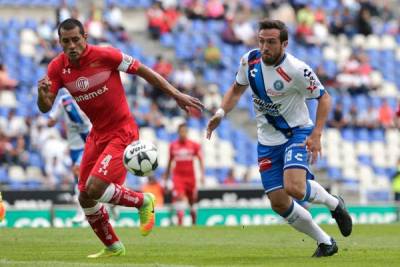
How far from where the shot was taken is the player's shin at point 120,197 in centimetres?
1248

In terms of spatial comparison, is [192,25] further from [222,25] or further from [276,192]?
[276,192]

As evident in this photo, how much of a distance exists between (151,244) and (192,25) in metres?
19.2

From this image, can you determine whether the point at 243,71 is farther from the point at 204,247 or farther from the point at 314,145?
the point at 204,247

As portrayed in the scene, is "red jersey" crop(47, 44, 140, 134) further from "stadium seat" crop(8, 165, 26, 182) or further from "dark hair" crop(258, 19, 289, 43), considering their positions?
"stadium seat" crop(8, 165, 26, 182)

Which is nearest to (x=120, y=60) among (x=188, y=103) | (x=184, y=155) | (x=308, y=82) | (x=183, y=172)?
(x=188, y=103)

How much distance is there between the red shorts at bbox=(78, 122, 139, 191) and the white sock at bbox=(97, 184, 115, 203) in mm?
70

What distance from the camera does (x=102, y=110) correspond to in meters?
12.8

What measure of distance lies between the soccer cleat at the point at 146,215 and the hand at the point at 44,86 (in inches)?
66.6

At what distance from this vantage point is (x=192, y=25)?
3412cm

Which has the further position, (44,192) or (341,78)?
(341,78)

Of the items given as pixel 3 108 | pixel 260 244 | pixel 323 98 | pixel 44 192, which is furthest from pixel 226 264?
pixel 3 108

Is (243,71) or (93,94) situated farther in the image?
(243,71)

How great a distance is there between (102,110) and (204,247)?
117 inches

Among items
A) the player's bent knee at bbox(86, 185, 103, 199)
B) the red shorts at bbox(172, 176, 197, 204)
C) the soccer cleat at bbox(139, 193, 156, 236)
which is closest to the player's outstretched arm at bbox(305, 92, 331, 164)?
the soccer cleat at bbox(139, 193, 156, 236)
